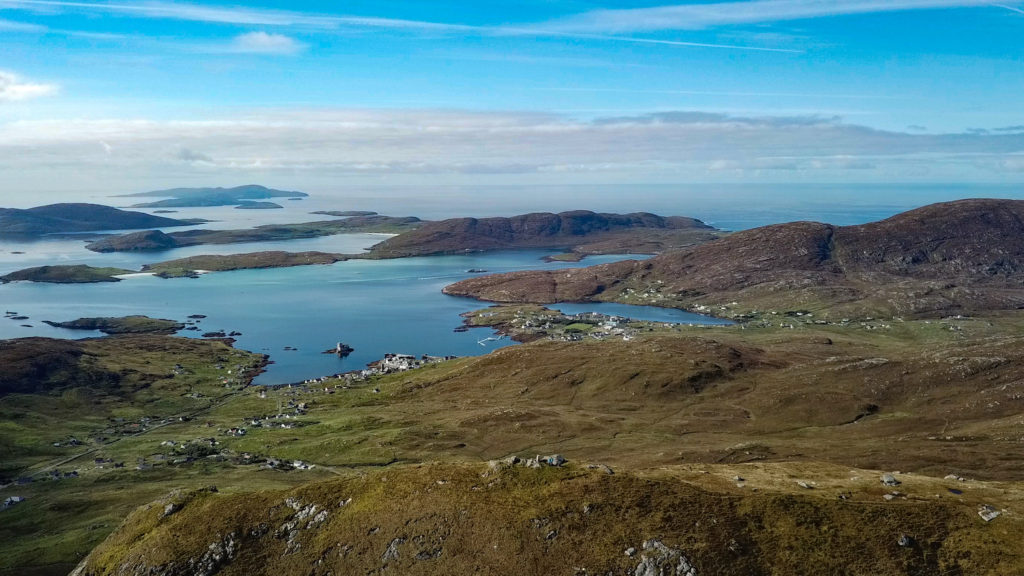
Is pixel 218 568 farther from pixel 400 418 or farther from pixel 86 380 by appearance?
pixel 86 380

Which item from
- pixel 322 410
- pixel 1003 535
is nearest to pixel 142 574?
pixel 1003 535

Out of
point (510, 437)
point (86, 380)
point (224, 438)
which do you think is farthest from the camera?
point (86, 380)

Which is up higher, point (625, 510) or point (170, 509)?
point (625, 510)

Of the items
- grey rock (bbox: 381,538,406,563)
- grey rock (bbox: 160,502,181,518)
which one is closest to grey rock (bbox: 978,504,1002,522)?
grey rock (bbox: 381,538,406,563)

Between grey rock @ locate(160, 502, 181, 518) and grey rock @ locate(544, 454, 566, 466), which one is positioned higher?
grey rock @ locate(544, 454, 566, 466)

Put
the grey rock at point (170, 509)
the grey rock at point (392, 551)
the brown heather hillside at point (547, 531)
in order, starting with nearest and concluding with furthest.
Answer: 1. the brown heather hillside at point (547, 531)
2. the grey rock at point (392, 551)
3. the grey rock at point (170, 509)

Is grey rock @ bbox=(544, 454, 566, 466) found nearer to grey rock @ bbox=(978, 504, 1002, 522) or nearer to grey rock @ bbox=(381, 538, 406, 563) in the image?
grey rock @ bbox=(381, 538, 406, 563)

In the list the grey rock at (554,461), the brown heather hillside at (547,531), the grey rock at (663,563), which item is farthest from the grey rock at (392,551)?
the grey rock at (663,563)

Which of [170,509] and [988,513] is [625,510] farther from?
[170,509]

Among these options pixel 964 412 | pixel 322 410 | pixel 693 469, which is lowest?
pixel 322 410

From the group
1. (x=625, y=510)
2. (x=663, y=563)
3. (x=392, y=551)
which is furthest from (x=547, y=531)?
(x=392, y=551)

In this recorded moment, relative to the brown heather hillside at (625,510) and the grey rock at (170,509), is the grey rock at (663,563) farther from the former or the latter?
the grey rock at (170,509)
